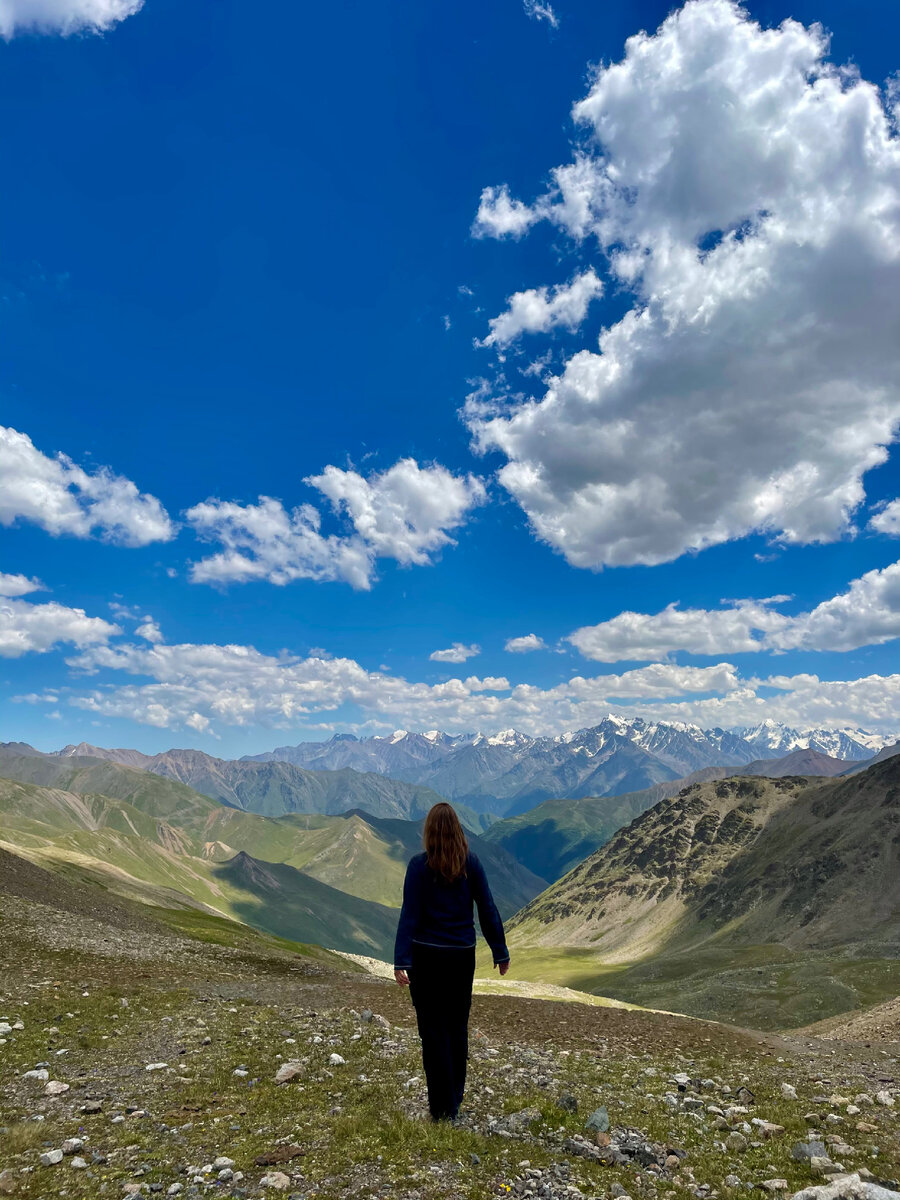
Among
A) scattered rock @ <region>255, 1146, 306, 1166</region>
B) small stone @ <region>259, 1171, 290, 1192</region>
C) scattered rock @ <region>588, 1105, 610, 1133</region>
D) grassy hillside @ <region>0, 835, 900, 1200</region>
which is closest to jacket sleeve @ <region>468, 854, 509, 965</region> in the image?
grassy hillside @ <region>0, 835, 900, 1200</region>

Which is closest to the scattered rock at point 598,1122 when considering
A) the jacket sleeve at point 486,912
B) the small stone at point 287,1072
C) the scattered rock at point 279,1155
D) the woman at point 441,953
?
the woman at point 441,953

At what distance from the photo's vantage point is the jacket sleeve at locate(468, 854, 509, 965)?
10.1 m

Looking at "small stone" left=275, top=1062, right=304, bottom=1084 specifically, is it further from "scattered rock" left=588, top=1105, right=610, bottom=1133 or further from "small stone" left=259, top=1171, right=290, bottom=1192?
"scattered rock" left=588, top=1105, right=610, bottom=1133

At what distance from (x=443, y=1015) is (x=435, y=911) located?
5.09 feet

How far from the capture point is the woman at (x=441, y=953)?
939 cm

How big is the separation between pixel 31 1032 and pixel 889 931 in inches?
7917

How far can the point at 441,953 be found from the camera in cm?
970

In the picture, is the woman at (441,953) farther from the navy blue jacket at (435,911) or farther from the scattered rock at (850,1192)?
the scattered rock at (850,1192)

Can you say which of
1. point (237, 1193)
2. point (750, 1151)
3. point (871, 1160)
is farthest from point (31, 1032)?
point (871, 1160)

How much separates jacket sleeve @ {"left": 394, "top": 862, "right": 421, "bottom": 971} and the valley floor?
6.80 feet

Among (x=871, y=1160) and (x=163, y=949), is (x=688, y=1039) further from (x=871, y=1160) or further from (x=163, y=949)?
(x=163, y=949)

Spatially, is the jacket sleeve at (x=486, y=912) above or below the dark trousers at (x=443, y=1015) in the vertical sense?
above

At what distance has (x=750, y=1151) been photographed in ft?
28.5

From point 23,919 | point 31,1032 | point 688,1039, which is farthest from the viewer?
point 23,919
